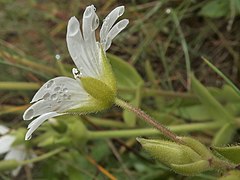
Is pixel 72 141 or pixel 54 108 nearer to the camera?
pixel 54 108

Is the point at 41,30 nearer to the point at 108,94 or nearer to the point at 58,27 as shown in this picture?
the point at 58,27

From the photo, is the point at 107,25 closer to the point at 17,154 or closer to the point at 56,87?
the point at 56,87

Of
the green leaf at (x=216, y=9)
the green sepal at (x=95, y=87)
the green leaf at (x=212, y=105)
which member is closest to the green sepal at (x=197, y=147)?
the green sepal at (x=95, y=87)

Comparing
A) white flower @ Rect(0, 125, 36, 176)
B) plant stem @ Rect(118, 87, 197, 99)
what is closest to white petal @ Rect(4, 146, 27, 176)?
white flower @ Rect(0, 125, 36, 176)

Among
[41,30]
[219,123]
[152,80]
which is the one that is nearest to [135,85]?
Result: [152,80]

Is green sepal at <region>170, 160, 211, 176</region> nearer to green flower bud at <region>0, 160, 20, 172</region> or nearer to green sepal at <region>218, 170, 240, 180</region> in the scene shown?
green sepal at <region>218, 170, 240, 180</region>

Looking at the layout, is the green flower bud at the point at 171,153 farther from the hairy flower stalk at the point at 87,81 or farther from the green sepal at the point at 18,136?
the green sepal at the point at 18,136

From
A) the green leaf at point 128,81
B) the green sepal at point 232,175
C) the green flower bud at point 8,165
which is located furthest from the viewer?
the green leaf at point 128,81

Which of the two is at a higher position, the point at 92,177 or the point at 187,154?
the point at 187,154
